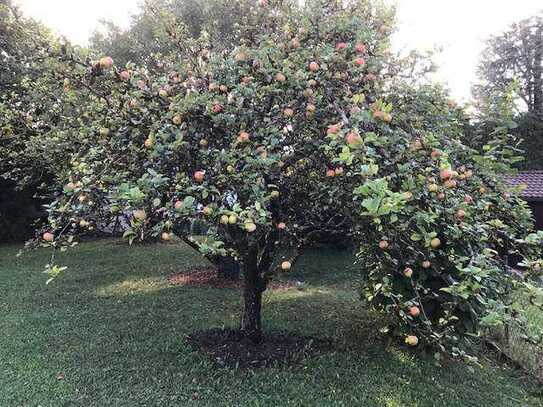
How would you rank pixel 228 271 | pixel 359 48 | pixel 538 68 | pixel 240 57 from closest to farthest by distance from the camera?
1. pixel 359 48
2. pixel 240 57
3. pixel 228 271
4. pixel 538 68

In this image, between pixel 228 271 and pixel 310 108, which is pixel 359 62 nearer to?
pixel 310 108

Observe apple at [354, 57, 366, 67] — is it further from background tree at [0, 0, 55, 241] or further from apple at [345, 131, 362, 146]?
background tree at [0, 0, 55, 241]

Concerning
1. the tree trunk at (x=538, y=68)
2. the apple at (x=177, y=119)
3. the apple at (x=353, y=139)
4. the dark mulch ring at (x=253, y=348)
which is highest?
the tree trunk at (x=538, y=68)

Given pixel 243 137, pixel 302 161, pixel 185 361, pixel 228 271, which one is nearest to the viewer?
pixel 243 137

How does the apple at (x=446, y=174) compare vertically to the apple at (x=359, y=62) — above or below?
below

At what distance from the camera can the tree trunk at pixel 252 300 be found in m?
4.74

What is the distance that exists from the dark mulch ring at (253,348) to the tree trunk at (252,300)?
3.4 inches

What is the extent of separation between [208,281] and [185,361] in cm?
394

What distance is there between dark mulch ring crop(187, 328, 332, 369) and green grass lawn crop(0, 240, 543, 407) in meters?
0.13

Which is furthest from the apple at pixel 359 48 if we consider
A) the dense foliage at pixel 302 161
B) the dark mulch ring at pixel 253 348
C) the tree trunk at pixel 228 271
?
the tree trunk at pixel 228 271

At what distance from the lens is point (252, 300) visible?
487cm

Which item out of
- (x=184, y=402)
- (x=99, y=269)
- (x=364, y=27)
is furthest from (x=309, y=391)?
(x=99, y=269)

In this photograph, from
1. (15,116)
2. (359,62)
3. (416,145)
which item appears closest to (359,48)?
(359,62)

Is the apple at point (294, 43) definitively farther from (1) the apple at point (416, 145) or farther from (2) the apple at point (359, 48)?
(1) the apple at point (416, 145)
